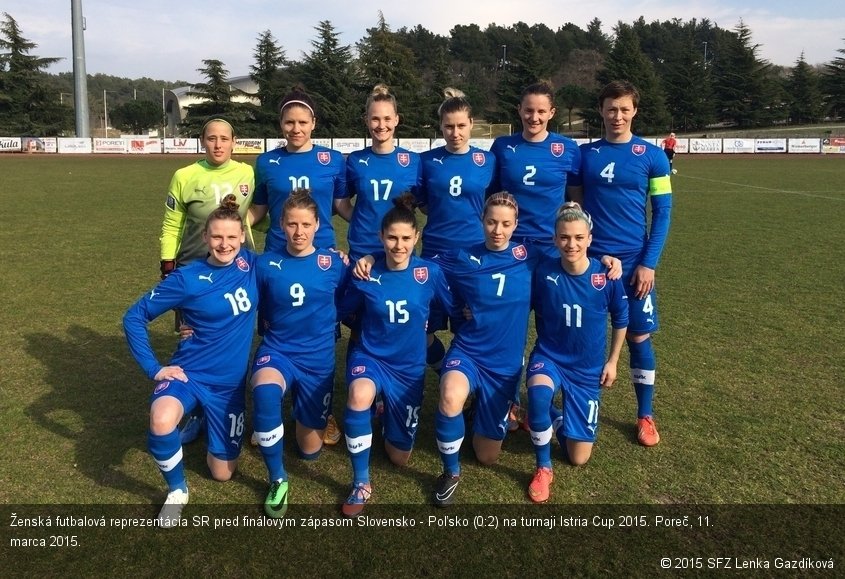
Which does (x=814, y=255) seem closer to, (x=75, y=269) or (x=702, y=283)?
→ (x=702, y=283)

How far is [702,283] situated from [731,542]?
17.4 feet

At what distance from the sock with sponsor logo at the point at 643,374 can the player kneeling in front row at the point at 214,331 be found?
2.35 meters

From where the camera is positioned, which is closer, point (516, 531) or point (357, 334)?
point (516, 531)

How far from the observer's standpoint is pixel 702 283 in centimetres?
763

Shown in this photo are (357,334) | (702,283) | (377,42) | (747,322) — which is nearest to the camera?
(357,334)

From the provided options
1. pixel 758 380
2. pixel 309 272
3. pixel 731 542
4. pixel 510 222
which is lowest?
pixel 731 542

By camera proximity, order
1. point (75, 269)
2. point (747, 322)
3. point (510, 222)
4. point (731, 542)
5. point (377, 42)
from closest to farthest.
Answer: point (731, 542)
point (510, 222)
point (747, 322)
point (75, 269)
point (377, 42)

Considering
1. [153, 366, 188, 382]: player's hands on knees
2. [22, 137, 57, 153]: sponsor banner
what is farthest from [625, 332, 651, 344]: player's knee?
[22, 137, 57, 153]: sponsor banner

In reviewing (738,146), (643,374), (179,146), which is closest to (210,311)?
(643,374)

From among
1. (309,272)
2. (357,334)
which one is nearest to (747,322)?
(357,334)

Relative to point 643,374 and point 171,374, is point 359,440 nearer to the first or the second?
point 171,374

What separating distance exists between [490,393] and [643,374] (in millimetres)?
1086

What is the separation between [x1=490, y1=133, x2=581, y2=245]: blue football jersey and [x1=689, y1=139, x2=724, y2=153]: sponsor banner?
4017cm

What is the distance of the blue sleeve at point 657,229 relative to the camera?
3781mm
